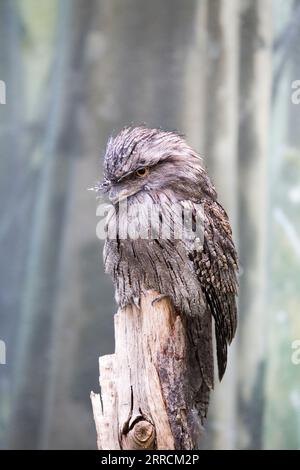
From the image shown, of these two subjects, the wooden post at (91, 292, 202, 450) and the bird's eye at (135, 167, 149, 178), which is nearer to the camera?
the wooden post at (91, 292, 202, 450)

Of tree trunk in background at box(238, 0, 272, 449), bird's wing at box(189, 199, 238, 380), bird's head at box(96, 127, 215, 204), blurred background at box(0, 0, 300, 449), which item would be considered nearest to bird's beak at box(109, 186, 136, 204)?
bird's head at box(96, 127, 215, 204)

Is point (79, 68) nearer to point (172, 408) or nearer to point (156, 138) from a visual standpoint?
point (156, 138)

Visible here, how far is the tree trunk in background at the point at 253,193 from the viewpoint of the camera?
7.07 ft

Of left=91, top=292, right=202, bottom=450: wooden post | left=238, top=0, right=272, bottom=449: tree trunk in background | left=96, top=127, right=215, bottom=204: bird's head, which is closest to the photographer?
left=91, top=292, right=202, bottom=450: wooden post

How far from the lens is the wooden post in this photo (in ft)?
4.21

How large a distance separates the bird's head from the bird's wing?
8 centimetres

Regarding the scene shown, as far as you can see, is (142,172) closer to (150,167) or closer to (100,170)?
(150,167)

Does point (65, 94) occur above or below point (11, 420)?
above

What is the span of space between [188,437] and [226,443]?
2.91ft

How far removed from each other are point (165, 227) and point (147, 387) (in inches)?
15.2

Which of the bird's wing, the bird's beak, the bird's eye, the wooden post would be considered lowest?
the wooden post

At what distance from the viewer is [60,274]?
7.16ft

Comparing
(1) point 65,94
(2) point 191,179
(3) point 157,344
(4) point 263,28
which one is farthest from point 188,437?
(4) point 263,28

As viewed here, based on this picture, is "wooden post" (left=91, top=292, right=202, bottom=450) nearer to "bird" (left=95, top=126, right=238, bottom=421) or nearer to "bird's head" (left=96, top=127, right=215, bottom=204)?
"bird" (left=95, top=126, right=238, bottom=421)
